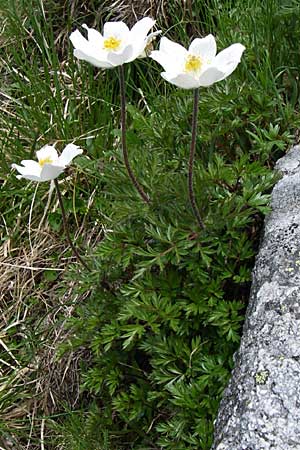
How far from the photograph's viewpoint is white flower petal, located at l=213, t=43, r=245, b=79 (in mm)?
1995

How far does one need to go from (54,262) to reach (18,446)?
2.58 feet

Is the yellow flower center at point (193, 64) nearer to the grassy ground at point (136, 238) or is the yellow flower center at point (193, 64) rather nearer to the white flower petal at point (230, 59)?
the white flower petal at point (230, 59)

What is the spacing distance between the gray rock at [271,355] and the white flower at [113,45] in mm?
640

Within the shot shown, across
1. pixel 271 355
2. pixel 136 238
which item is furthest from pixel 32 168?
pixel 271 355

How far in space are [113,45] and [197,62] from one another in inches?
11.3

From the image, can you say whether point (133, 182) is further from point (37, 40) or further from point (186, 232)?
point (37, 40)

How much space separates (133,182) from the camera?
2.28 metres

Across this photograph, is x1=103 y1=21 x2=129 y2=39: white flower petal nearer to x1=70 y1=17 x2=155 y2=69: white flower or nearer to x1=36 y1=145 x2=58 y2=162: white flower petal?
x1=70 y1=17 x2=155 y2=69: white flower

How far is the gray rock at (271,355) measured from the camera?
5.87 feet

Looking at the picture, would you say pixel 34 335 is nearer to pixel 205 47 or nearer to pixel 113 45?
pixel 113 45

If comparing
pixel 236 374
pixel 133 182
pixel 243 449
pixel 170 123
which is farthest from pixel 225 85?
pixel 243 449

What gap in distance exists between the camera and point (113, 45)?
7.22ft

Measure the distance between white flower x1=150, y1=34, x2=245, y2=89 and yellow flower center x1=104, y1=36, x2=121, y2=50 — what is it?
136 mm

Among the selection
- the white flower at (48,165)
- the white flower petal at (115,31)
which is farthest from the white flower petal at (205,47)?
the white flower at (48,165)
